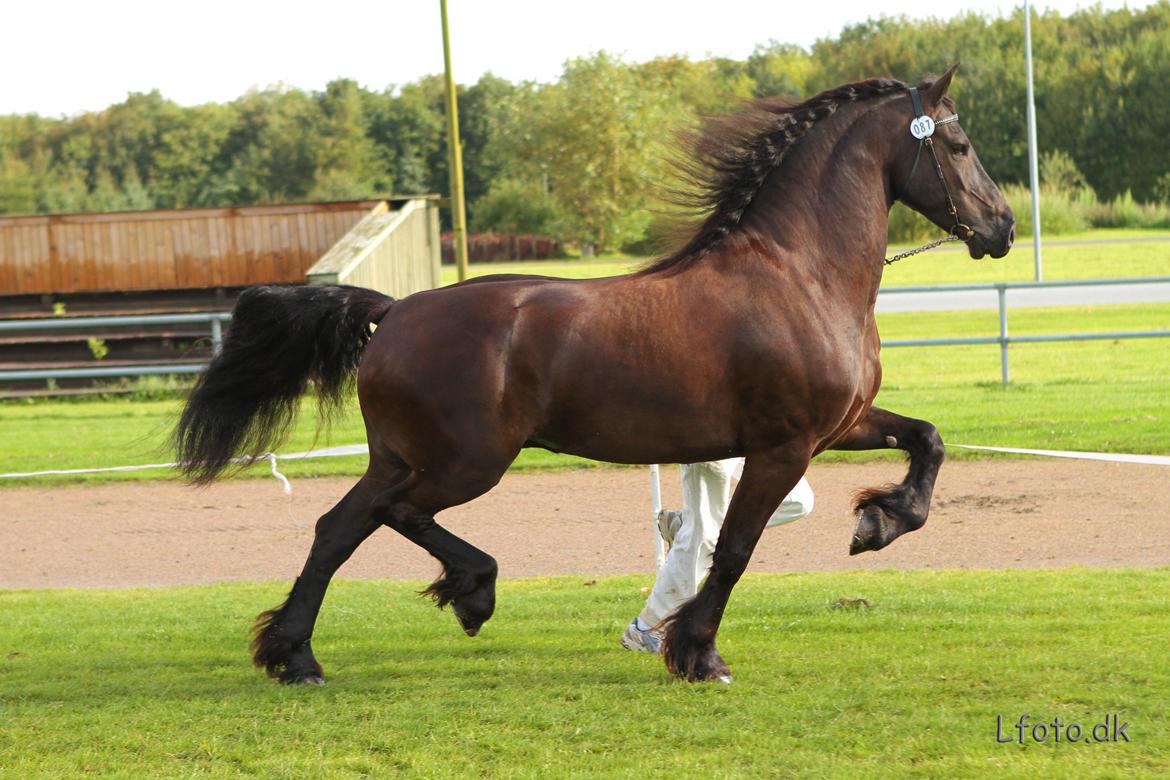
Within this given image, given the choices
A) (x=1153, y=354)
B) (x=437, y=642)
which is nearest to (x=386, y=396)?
(x=437, y=642)

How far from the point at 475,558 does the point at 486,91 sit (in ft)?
190

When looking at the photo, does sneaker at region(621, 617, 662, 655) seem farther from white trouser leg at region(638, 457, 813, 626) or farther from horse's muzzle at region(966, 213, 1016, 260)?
horse's muzzle at region(966, 213, 1016, 260)

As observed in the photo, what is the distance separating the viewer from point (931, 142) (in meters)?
5.40

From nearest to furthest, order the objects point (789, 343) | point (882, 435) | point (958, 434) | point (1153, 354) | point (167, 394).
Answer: point (789, 343)
point (882, 435)
point (958, 434)
point (167, 394)
point (1153, 354)

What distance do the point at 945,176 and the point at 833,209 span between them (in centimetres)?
49

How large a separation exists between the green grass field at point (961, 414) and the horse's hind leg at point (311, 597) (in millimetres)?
695

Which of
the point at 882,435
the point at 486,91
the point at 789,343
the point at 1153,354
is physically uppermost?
the point at 486,91

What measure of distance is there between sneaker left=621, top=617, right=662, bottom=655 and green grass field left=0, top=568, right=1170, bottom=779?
7 centimetres

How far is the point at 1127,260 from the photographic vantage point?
3122 cm

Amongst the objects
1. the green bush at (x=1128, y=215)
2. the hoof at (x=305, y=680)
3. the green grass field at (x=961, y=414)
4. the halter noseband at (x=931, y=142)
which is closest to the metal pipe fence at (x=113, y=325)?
the green grass field at (x=961, y=414)

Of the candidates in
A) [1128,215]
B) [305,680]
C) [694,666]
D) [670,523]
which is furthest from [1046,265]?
[305,680]

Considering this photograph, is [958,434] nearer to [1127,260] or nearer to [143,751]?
[143,751]

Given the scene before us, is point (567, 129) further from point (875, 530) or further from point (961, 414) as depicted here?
point (875, 530)

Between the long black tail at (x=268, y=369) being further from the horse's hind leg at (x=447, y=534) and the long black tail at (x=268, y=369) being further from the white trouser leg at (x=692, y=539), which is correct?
the white trouser leg at (x=692, y=539)
